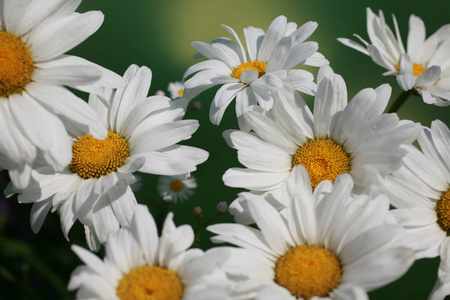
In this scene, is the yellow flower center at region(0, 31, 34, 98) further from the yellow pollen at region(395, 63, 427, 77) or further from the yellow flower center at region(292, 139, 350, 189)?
the yellow pollen at region(395, 63, 427, 77)

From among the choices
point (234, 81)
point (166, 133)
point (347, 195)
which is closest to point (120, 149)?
point (166, 133)

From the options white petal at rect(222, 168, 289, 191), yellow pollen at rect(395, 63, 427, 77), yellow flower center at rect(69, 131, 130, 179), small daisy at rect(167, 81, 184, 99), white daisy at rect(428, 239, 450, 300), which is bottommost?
small daisy at rect(167, 81, 184, 99)

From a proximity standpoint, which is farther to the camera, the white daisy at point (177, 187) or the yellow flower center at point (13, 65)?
the white daisy at point (177, 187)

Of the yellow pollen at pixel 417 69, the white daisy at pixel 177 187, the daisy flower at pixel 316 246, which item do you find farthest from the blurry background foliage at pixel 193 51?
the daisy flower at pixel 316 246

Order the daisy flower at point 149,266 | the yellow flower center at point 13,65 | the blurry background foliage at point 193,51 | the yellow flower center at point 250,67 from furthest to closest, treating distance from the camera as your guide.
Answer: the blurry background foliage at point 193,51
the yellow flower center at point 250,67
the yellow flower center at point 13,65
the daisy flower at point 149,266

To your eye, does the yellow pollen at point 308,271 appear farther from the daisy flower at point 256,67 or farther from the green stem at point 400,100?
the green stem at point 400,100

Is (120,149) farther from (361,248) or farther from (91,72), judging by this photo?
(361,248)

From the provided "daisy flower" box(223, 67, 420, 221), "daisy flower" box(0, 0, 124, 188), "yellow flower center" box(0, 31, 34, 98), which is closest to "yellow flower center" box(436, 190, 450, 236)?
"daisy flower" box(223, 67, 420, 221)
